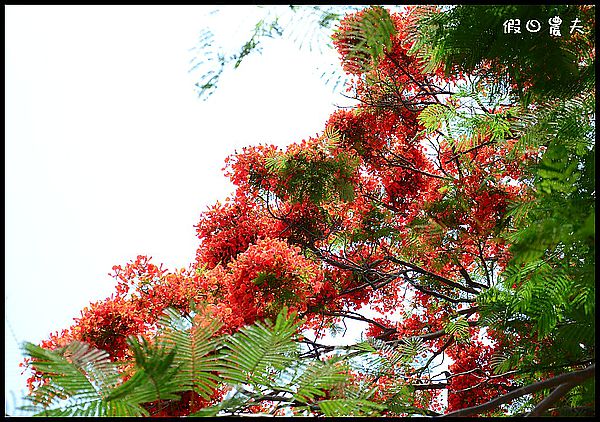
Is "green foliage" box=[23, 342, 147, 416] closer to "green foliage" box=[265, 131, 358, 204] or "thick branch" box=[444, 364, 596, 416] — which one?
→ "thick branch" box=[444, 364, 596, 416]

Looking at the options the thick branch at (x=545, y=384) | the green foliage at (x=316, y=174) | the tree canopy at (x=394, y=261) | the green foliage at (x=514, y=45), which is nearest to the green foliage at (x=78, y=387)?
the tree canopy at (x=394, y=261)

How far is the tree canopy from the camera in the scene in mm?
453

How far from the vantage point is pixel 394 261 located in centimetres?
196

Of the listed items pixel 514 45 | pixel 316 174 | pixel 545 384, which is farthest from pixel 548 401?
pixel 316 174

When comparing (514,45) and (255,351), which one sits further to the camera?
(514,45)

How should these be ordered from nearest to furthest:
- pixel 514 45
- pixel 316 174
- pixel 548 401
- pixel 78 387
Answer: pixel 78 387, pixel 548 401, pixel 514 45, pixel 316 174

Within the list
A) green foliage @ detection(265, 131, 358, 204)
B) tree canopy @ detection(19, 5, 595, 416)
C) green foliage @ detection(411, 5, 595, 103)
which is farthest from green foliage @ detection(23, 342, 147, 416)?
green foliage @ detection(265, 131, 358, 204)

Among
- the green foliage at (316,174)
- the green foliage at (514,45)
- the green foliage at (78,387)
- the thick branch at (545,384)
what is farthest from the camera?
the green foliage at (316,174)

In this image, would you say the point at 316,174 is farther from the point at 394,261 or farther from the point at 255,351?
the point at 255,351

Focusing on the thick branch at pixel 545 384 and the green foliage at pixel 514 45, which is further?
the green foliage at pixel 514 45

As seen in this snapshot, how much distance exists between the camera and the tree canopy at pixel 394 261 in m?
0.45

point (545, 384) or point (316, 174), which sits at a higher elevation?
point (316, 174)

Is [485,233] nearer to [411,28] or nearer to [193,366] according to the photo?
[411,28]

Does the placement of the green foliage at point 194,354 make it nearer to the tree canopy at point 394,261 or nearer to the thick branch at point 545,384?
the tree canopy at point 394,261
